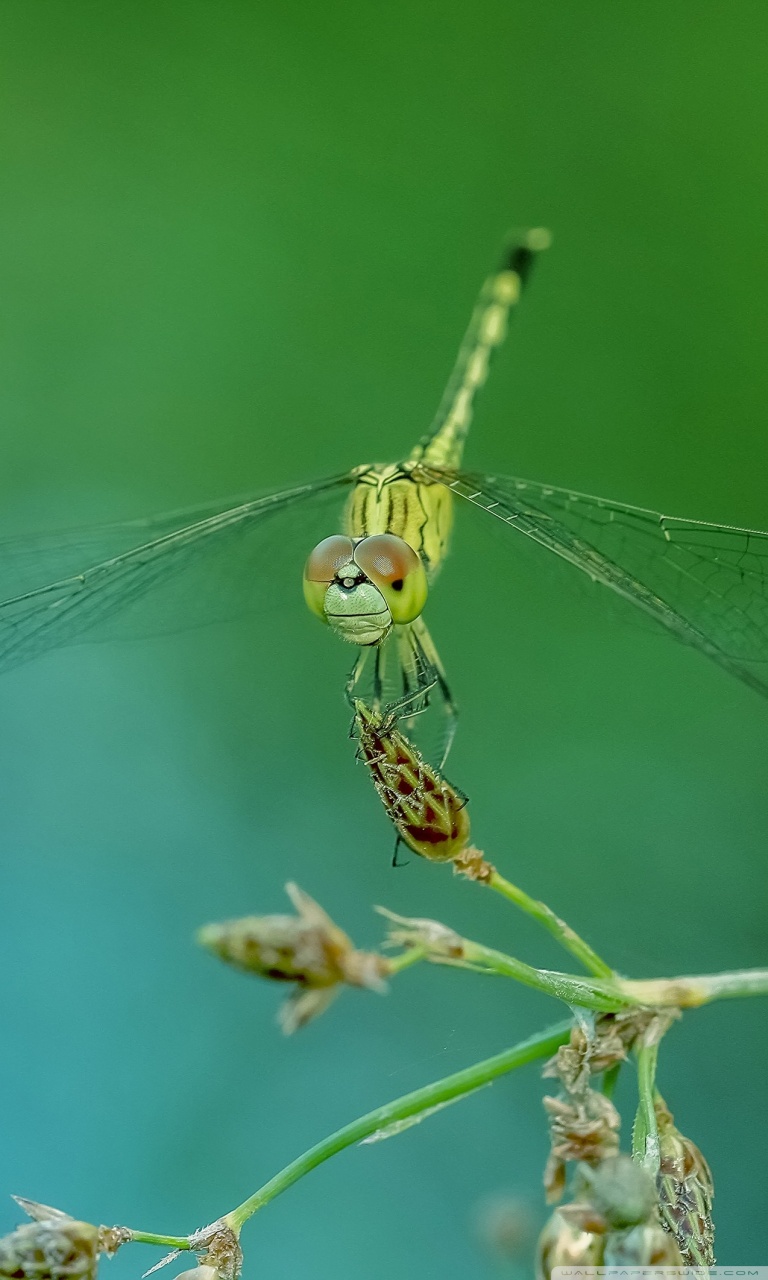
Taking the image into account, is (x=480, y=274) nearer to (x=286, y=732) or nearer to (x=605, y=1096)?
(x=286, y=732)

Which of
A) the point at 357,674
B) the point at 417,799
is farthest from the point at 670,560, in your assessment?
the point at 417,799

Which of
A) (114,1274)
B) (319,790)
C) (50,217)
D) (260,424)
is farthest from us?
(50,217)

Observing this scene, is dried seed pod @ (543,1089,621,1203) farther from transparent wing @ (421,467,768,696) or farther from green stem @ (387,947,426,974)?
transparent wing @ (421,467,768,696)

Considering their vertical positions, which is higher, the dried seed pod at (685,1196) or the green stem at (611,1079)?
the green stem at (611,1079)

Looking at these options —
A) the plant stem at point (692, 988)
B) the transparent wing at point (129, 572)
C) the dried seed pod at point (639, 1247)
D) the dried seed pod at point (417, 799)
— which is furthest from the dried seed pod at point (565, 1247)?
the transparent wing at point (129, 572)

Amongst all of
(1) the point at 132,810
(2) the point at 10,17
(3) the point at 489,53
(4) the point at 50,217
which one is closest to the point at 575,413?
(3) the point at 489,53

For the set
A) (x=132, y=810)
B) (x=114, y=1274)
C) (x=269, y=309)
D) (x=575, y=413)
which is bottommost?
(x=114, y=1274)

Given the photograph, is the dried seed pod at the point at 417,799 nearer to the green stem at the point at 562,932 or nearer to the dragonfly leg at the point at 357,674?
the green stem at the point at 562,932

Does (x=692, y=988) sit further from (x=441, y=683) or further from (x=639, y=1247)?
(x=441, y=683)
